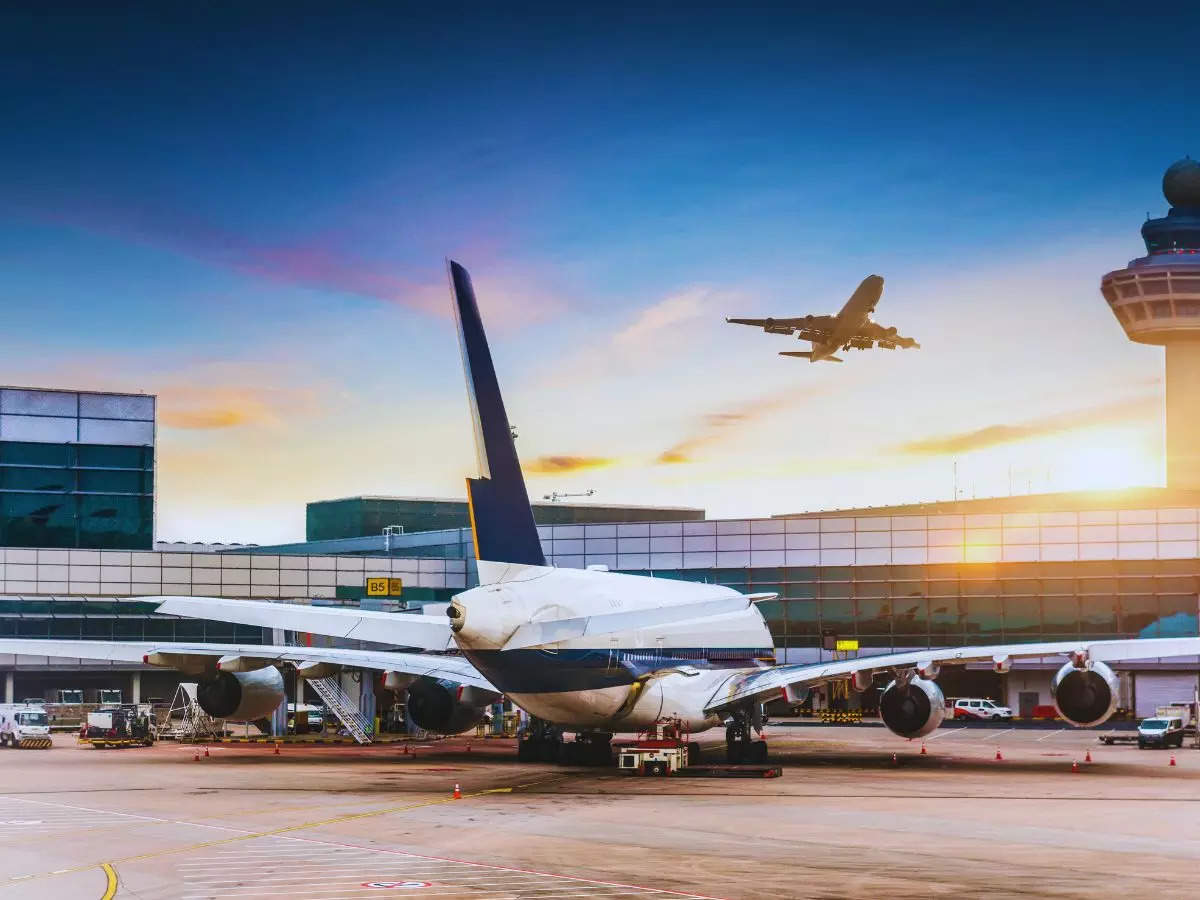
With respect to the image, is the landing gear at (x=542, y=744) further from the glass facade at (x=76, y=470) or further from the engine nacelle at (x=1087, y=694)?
the glass facade at (x=76, y=470)

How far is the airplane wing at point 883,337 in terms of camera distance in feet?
221

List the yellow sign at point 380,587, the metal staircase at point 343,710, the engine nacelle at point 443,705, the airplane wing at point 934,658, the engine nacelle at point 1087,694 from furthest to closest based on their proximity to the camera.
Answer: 1. the yellow sign at point 380,587
2. the metal staircase at point 343,710
3. the engine nacelle at point 443,705
4. the engine nacelle at point 1087,694
5. the airplane wing at point 934,658

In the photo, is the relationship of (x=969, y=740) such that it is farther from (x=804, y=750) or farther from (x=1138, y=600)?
(x=1138, y=600)

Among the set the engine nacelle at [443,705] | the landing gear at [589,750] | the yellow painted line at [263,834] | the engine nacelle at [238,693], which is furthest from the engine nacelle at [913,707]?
the engine nacelle at [238,693]

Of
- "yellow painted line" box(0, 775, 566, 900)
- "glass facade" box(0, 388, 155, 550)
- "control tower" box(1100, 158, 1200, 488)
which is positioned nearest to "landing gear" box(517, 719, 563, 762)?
"yellow painted line" box(0, 775, 566, 900)

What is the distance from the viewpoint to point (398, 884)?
21.3 m

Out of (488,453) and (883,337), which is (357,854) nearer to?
(488,453)

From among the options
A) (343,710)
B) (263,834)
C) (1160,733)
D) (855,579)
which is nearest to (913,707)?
(1160,733)

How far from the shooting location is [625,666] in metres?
41.6

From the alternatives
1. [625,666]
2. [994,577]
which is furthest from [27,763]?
[994,577]

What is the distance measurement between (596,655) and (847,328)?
31.0 m

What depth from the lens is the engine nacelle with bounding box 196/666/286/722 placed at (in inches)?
1841

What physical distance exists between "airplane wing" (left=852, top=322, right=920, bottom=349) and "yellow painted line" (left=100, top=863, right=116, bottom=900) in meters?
49.4

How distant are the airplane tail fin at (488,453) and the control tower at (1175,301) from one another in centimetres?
12088
